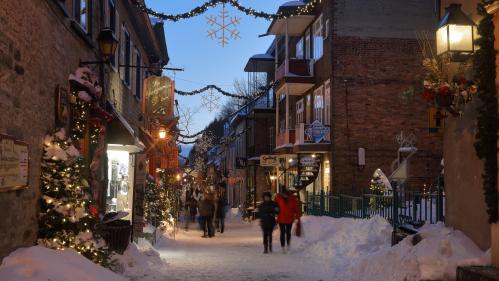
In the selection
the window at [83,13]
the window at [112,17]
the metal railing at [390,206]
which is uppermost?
the window at [112,17]

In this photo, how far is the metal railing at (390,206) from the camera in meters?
12.2

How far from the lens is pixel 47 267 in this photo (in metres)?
7.48

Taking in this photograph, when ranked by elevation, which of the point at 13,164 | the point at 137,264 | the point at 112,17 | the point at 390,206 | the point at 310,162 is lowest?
the point at 137,264

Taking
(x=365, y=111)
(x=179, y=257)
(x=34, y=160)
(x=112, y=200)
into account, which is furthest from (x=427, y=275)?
(x=365, y=111)

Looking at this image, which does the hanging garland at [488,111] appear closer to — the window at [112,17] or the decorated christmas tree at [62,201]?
the decorated christmas tree at [62,201]

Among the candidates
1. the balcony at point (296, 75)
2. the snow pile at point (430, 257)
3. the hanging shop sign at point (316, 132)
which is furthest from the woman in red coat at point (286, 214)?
the balcony at point (296, 75)

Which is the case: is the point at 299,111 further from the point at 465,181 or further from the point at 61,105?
the point at 465,181

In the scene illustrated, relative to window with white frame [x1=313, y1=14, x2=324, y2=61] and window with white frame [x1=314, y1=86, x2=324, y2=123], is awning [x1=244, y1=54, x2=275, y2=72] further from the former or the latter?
window with white frame [x1=314, y1=86, x2=324, y2=123]

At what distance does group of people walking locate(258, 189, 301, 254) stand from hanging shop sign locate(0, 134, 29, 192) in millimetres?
9268

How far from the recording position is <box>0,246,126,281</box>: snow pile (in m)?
7.08

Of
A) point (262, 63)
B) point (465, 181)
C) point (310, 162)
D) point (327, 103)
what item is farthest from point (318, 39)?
point (465, 181)

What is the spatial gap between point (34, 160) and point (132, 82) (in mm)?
12571

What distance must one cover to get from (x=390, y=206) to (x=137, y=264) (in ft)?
21.8

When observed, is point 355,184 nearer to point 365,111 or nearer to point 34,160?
point 365,111
